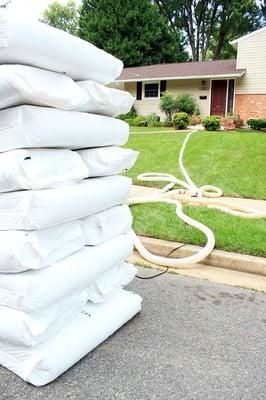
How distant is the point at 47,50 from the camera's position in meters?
2.04

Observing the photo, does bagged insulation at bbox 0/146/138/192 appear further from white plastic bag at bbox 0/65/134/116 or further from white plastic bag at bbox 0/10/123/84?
white plastic bag at bbox 0/10/123/84

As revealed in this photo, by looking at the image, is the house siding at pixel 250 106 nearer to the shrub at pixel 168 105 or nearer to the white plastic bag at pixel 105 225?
the shrub at pixel 168 105

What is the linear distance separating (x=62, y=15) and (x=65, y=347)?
47.0 meters

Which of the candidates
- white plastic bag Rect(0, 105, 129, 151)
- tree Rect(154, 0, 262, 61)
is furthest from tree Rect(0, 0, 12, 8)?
tree Rect(154, 0, 262, 61)

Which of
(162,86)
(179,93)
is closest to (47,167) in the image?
(179,93)

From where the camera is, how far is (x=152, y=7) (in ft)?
92.4

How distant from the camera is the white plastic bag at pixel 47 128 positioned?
2023 mm

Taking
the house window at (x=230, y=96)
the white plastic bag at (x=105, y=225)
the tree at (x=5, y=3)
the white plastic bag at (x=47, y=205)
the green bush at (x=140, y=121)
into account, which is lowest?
the white plastic bag at (x=105, y=225)

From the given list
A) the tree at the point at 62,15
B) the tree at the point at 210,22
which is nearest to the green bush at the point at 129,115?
the tree at the point at 210,22

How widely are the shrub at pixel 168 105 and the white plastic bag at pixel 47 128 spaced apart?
692 inches

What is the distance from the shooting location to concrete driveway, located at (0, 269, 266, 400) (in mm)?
2061

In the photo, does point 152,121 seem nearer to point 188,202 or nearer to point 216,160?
point 216,160

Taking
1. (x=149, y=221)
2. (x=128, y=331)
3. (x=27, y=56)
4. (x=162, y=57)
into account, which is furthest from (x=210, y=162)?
(x=162, y=57)

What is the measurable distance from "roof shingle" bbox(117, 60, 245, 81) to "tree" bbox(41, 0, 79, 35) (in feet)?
78.8
